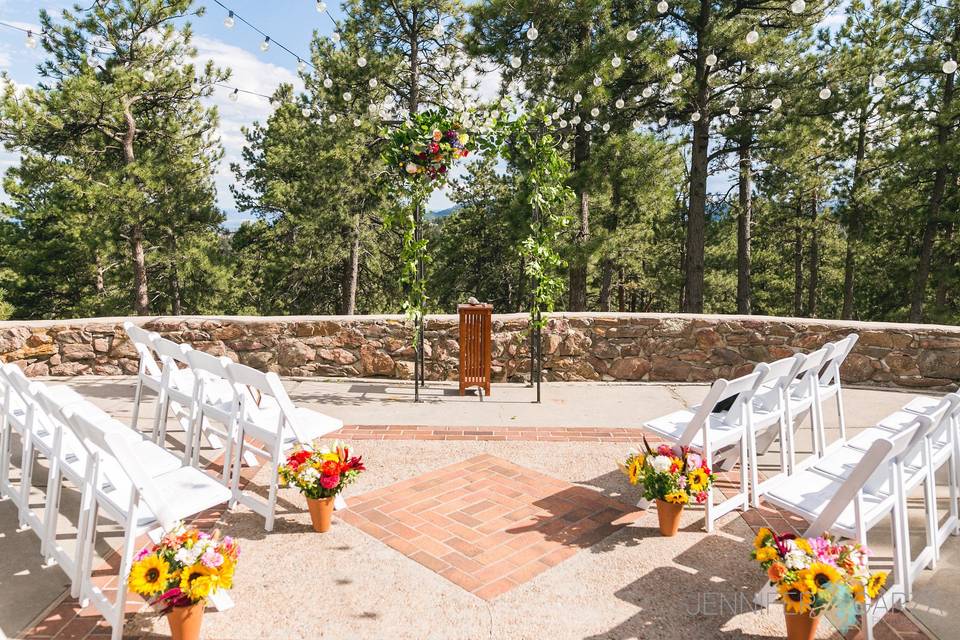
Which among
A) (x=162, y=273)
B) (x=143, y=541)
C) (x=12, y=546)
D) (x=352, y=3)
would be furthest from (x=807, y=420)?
(x=162, y=273)

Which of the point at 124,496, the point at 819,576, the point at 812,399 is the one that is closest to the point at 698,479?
the point at 819,576

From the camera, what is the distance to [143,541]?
3.22 meters

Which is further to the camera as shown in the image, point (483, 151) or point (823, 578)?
point (483, 151)

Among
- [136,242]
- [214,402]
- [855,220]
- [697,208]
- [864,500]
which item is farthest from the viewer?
[855,220]

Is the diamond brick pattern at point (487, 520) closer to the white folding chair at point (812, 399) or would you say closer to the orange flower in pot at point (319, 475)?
the orange flower in pot at point (319, 475)

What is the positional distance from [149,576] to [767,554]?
2322 mm

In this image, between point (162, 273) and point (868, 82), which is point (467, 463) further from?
point (162, 273)

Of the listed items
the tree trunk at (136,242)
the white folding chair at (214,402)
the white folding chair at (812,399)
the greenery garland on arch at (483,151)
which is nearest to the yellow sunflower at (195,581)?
the white folding chair at (214,402)

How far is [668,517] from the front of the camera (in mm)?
3285

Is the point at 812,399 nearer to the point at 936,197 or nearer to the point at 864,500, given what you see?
the point at 864,500

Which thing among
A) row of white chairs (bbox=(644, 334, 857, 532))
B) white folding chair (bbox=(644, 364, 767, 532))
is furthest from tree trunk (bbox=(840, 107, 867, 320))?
white folding chair (bbox=(644, 364, 767, 532))

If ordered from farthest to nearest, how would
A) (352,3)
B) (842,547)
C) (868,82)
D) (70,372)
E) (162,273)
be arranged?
(162,273), (352,3), (868,82), (70,372), (842,547)

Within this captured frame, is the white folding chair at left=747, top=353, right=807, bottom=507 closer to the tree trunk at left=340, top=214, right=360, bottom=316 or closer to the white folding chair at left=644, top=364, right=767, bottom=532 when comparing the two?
the white folding chair at left=644, top=364, right=767, bottom=532

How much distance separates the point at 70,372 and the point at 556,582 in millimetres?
6379
